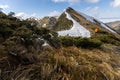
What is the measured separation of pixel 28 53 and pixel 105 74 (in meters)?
2.34

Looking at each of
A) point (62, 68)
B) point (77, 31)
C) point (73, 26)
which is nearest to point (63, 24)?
point (73, 26)

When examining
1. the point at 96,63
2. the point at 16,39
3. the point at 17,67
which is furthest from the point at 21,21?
the point at 96,63

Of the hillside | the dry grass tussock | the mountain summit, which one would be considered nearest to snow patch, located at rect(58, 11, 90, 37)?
the mountain summit

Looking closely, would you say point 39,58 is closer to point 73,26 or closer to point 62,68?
point 62,68

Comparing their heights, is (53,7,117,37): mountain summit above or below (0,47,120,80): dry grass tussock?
above

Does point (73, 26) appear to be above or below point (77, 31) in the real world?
above

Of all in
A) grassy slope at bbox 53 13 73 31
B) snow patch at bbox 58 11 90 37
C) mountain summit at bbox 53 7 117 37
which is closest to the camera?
snow patch at bbox 58 11 90 37

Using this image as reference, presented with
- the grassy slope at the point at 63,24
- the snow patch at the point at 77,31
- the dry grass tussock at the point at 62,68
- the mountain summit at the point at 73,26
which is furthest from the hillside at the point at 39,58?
the grassy slope at the point at 63,24

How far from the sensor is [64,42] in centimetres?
1069

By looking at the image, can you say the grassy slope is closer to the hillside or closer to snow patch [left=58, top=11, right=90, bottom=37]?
snow patch [left=58, top=11, right=90, bottom=37]

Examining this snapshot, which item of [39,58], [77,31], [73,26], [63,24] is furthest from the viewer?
[63,24]

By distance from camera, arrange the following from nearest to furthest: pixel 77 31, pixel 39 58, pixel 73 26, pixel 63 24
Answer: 1. pixel 39 58
2. pixel 77 31
3. pixel 73 26
4. pixel 63 24

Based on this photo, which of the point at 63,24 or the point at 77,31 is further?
the point at 63,24

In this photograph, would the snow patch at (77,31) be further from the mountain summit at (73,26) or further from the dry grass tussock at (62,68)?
the dry grass tussock at (62,68)
